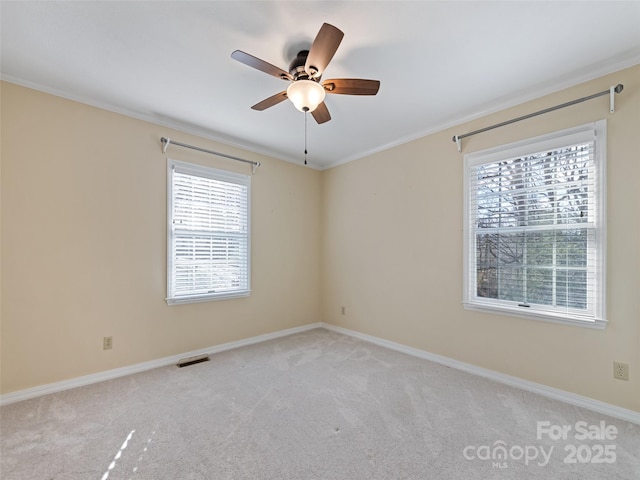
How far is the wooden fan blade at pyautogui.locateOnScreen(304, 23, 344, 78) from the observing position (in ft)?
4.94

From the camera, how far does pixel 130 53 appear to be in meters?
2.05

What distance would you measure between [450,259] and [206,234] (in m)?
2.80

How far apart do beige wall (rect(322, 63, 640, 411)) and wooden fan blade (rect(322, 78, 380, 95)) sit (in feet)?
5.14

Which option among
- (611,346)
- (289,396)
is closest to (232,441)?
(289,396)

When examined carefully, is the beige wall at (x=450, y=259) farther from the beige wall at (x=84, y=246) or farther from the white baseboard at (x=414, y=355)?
the beige wall at (x=84, y=246)

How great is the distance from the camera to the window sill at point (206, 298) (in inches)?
124

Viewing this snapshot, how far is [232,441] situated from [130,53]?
276 cm

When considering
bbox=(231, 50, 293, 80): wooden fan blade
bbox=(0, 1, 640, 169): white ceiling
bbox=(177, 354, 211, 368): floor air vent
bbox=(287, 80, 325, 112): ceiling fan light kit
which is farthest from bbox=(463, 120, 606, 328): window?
bbox=(177, 354, 211, 368): floor air vent

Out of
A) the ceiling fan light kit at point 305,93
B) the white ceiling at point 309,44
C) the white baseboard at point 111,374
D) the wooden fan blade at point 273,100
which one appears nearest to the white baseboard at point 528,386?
the white baseboard at point 111,374

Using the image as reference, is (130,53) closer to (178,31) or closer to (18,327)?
(178,31)

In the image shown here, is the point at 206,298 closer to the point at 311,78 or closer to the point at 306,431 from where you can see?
the point at 306,431

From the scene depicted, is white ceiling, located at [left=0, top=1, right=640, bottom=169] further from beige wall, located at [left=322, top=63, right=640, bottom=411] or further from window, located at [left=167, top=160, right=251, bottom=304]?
window, located at [left=167, top=160, right=251, bottom=304]

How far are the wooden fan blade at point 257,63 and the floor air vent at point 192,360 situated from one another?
9.55 ft

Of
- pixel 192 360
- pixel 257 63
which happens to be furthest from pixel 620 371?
pixel 192 360
